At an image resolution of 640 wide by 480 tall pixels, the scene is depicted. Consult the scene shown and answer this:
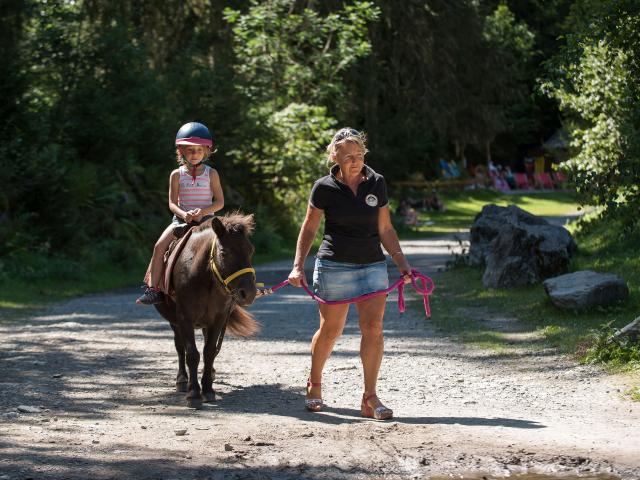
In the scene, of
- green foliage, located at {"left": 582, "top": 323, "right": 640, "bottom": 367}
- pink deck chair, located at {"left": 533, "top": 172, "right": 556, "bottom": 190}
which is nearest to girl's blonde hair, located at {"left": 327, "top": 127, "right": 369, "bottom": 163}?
green foliage, located at {"left": 582, "top": 323, "right": 640, "bottom": 367}

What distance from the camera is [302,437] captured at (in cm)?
814

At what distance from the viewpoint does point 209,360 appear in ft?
32.4

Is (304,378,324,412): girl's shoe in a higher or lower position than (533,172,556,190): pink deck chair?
lower

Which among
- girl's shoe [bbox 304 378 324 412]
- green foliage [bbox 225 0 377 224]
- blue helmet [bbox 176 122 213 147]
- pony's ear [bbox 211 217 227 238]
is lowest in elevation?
girl's shoe [bbox 304 378 324 412]

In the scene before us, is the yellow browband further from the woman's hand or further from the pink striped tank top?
the pink striped tank top

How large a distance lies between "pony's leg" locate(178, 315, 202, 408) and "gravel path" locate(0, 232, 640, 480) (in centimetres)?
20

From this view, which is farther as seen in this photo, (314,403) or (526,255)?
(526,255)

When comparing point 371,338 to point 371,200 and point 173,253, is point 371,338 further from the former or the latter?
point 173,253

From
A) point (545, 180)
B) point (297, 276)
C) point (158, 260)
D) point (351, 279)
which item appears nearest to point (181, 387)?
point (158, 260)

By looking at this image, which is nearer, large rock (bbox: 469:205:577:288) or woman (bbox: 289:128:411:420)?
woman (bbox: 289:128:411:420)

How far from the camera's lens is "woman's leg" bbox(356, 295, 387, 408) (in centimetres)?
890

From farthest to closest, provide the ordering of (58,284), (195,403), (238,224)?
(58,284) < (195,403) < (238,224)

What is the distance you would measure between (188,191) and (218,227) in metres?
1.16

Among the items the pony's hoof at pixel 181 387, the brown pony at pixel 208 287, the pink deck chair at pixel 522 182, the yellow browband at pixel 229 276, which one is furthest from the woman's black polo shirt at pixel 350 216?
the pink deck chair at pixel 522 182
